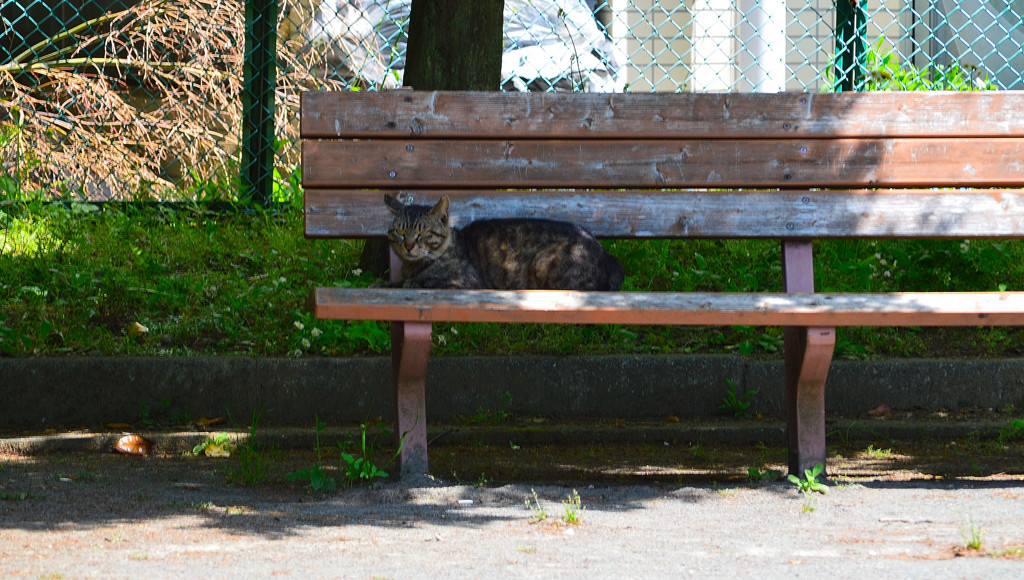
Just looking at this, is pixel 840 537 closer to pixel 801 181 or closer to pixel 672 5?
pixel 801 181

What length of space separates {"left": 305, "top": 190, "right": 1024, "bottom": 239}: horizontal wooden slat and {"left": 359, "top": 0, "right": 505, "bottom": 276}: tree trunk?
4.37 ft

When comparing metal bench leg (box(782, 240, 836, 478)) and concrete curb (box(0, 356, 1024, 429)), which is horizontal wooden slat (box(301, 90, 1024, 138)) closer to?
metal bench leg (box(782, 240, 836, 478))

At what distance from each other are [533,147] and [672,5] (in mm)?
6808

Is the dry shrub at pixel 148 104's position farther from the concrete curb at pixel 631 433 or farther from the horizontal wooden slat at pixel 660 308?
the horizontal wooden slat at pixel 660 308

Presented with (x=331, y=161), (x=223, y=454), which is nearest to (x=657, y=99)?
(x=331, y=161)

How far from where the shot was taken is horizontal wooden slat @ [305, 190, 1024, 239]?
139 inches

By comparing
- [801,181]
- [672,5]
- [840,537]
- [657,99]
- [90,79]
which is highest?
[672,5]

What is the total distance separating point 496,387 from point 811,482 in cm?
147

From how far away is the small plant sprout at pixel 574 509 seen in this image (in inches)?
103

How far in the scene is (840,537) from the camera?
97.3 inches

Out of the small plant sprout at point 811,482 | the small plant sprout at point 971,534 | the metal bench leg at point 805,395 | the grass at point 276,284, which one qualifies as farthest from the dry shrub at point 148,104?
the small plant sprout at point 971,534

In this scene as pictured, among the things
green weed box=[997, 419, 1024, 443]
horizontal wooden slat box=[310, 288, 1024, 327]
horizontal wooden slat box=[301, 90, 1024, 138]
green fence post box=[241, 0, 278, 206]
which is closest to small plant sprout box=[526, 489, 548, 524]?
horizontal wooden slat box=[310, 288, 1024, 327]

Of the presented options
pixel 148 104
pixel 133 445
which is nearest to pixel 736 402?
pixel 133 445

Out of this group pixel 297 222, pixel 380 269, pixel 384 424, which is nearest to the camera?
→ pixel 384 424
